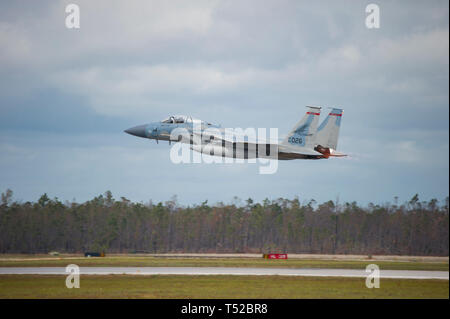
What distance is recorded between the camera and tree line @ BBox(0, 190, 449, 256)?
179 ft

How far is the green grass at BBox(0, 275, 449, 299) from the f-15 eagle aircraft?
875cm

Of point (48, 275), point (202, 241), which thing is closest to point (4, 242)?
point (48, 275)

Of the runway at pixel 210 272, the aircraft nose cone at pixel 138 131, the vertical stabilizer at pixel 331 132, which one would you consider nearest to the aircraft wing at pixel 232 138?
the vertical stabilizer at pixel 331 132

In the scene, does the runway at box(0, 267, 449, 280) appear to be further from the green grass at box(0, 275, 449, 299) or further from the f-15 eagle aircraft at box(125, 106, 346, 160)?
the f-15 eagle aircraft at box(125, 106, 346, 160)

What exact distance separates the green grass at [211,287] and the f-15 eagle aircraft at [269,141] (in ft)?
28.7

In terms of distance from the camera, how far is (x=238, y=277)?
40812 millimetres

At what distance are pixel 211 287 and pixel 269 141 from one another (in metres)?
10.6

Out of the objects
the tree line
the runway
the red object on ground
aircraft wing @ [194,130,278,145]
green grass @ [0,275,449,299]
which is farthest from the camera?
the red object on ground

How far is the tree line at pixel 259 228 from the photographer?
54.7m

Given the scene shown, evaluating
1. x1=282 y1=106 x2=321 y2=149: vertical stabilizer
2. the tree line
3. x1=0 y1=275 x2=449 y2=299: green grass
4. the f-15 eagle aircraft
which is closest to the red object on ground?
the tree line

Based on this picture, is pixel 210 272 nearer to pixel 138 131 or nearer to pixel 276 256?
pixel 138 131

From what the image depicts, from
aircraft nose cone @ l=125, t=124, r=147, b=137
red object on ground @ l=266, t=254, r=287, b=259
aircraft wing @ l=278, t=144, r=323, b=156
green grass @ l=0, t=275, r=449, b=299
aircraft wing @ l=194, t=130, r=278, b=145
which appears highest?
aircraft nose cone @ l=125, t=124, r=147, b=137

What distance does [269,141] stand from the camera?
39062mm
